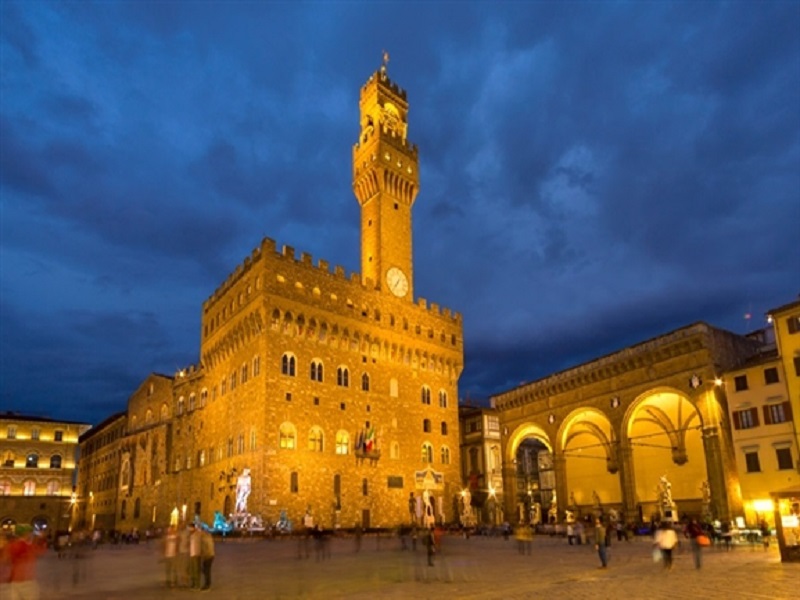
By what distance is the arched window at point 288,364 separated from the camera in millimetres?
38116

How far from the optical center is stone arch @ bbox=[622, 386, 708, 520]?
43594 millimetres

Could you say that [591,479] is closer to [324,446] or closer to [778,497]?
[324,446]

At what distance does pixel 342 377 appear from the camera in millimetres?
41469

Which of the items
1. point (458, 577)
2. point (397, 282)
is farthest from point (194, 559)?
point (397, 282)

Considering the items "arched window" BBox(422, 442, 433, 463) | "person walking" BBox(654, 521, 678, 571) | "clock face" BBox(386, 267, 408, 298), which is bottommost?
"person walking" BBox(654, 521, 678, 571)

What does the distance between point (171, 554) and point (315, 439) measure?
78.1 ft

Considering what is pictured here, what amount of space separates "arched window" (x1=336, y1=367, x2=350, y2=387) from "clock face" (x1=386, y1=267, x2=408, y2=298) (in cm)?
770

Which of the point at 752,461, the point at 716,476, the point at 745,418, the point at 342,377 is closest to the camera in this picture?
the point at 752,461

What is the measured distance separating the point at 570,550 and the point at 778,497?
9.22 meters

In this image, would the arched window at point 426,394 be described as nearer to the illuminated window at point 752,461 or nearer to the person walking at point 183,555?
the illuminated window at point 752,461

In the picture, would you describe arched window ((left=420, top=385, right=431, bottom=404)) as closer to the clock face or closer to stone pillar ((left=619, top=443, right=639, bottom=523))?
the clock face

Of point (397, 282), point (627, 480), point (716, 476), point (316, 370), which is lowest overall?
point (627, 480)

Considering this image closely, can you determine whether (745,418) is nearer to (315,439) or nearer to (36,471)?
(315,439)

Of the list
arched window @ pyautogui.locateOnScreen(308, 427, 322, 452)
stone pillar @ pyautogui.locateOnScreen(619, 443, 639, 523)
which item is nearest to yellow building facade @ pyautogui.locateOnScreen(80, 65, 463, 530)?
arched window @ pyautogui.locateOnScreen(308, 427, 322, 452)
